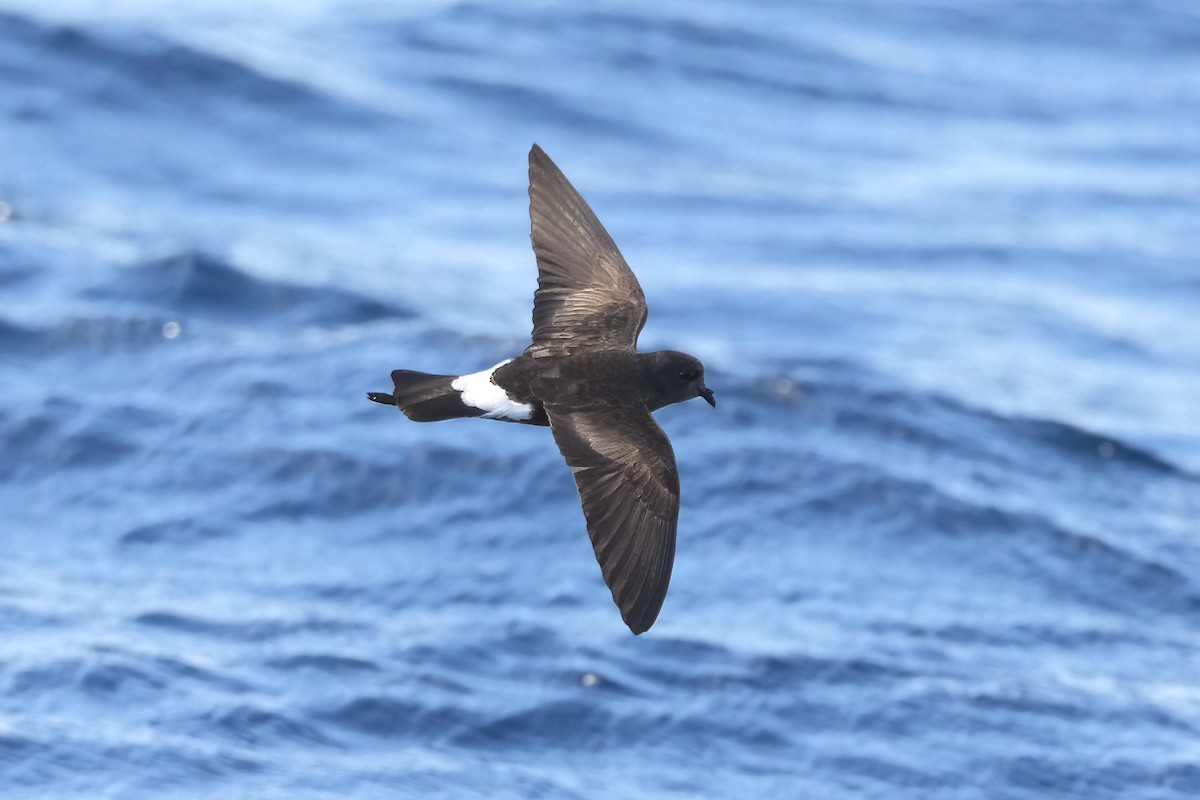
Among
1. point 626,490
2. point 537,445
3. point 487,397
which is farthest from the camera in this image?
point 537,445

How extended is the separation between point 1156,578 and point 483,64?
437 inches

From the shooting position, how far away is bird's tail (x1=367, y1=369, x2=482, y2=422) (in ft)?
19.6

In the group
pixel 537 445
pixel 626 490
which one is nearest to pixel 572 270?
pixel 626 490

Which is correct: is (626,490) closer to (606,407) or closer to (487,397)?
(606,407)

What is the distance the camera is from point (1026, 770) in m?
9.19

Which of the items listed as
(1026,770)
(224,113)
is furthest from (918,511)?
(224,113)

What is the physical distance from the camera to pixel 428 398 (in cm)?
601

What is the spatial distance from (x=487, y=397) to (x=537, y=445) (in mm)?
5493

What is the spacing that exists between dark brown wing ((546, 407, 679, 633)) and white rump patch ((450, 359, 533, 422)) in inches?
5.6

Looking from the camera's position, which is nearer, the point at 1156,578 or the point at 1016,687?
the point at 1016,687

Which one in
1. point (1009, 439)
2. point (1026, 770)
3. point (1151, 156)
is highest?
point (1151, 156)

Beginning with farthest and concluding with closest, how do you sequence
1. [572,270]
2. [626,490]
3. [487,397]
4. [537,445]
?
[537,445]
[572,270]
[487,397]
[626,490]

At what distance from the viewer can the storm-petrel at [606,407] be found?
224 inches

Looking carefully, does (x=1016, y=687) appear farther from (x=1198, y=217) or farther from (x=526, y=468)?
(x=1198, y=217)
